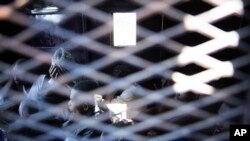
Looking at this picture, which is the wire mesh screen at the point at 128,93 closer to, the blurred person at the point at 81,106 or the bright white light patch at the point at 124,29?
the blurred person at the point at 81,106

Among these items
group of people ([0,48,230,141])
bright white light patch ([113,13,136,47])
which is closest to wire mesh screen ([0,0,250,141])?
group of people ([0,48,230,141])

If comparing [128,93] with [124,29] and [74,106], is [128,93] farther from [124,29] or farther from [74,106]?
[124,29]

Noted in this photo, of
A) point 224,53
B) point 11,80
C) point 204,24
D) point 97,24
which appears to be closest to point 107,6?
point 97,24

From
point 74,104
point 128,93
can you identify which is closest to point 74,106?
point 74,104

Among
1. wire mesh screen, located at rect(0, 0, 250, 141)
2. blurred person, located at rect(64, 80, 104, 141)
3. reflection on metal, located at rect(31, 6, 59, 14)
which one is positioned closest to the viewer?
wire mesh screen, located at rect(0, 0, 250, 141)

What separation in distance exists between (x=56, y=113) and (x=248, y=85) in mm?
660

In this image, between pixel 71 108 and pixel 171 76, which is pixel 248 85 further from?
pixel 171 76

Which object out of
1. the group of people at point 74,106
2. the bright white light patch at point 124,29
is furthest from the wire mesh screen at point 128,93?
the bright white light patch at point 124,29

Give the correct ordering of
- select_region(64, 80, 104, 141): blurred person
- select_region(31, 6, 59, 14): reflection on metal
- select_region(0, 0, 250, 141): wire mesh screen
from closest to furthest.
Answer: select_region(0, 0, 250, 141): wire mesh screen → select_region(64, 80, 104, 141): blurred person → select_region(31, 6, 59, 14): reflection on metal

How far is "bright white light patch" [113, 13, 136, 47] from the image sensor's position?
2096 millimetres

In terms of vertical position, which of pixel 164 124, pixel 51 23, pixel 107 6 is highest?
pixel 107 6

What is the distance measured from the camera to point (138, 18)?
2.18 metres

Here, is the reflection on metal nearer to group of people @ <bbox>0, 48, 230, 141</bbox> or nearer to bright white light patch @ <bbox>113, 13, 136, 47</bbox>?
bright white light patch @ <bbox>113, 13, 136, 47</bbox>

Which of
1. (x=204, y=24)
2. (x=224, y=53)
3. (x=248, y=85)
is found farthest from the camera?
(x=224, y=53)
